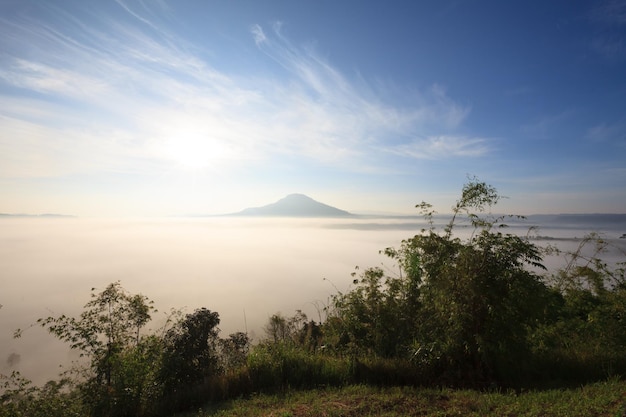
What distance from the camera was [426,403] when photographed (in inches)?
322

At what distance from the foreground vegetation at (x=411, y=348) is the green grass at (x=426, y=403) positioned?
6cm

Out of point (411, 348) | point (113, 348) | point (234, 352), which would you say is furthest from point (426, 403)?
point (113, 348)

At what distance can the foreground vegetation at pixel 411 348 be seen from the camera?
9.18 m

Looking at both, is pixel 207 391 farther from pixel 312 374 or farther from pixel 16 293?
pixel 16 293

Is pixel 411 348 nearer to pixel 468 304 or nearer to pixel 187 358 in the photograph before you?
pixel 468 304

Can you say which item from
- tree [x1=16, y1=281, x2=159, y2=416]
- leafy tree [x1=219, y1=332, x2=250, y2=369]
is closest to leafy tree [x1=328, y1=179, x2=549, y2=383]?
leafy tree [x1=219, y1=332, x2=250, y2=369]

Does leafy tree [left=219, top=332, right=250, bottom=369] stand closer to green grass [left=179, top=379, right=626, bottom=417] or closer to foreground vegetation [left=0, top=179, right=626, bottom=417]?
foreground vegetation [left=0, top=179, right=626, bottom=417]

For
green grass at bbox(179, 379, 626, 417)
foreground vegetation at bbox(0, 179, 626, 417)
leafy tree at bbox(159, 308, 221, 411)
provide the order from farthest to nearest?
leafy tree at bbox(159, 308, 221, 411)
foreground vegetation at bbox(0, 179, 626, 417)
green grass at bbox(179, 379, 626, 417)

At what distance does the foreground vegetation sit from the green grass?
6cm

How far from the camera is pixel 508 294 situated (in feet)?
30.5

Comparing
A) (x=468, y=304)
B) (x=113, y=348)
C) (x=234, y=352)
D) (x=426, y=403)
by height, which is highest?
(x=468, y=304)

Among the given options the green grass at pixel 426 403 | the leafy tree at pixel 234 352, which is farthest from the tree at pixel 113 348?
the leafy tree at pixel 234 352

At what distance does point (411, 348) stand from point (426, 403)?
267 centimetres

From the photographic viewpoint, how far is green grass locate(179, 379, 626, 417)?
7227 millimetres
